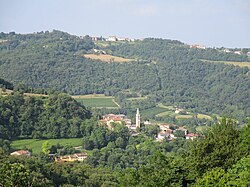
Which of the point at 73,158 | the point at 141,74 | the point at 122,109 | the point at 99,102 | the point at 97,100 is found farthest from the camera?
the point at 141,74

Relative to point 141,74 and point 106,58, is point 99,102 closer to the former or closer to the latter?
point 141,74

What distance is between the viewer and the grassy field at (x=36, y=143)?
38312 millimetres

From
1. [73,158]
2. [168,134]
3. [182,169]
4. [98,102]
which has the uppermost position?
[182,169]

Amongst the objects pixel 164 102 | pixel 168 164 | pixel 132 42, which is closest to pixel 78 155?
pixel 168 164

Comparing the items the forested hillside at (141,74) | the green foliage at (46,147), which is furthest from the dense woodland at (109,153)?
the forested hillside at (141,74)

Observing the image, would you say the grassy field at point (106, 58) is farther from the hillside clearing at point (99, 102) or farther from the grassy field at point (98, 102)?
the grassy field at point (98, 102)

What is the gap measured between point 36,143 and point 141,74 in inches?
2185

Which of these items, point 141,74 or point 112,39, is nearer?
point 141,74

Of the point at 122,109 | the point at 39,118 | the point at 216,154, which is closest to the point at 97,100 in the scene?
the point at 122,109

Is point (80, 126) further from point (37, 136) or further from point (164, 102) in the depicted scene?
point (164, 102)

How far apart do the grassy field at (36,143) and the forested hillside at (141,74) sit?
112 feet

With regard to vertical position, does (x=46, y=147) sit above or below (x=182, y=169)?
below

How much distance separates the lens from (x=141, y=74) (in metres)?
94.2

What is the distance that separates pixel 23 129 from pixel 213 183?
30.9 metres
